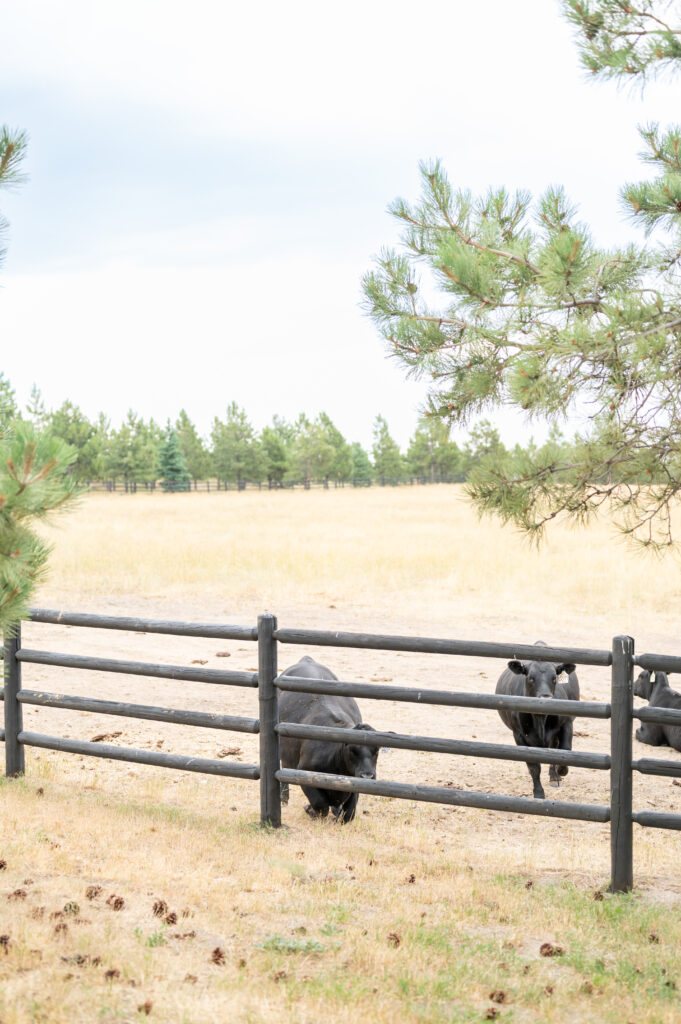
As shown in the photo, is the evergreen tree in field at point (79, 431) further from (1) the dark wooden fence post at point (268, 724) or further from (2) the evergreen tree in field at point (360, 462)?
(1) the dark wooden fence post at point (268, 724)

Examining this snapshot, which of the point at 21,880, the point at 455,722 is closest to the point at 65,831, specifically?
the point at 21,880

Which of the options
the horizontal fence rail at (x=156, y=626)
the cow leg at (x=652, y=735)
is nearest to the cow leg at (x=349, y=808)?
the horizontal fence rail at (x=156, y=626)

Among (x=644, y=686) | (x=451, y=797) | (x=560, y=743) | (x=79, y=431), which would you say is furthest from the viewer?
(x=79, y=431)

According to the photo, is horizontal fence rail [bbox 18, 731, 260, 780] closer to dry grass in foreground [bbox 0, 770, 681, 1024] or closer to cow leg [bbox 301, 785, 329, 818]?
dry grass in foreground [bbox 0, 770, 681, 1024]

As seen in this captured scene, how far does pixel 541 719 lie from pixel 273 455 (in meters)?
90.9

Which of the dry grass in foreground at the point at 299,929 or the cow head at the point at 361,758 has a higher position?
the cow head at the point at 361,758

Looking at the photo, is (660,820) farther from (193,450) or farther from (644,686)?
(193,450)

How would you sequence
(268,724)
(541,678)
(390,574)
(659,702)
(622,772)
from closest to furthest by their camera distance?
(622,772)
(268,724)
(541,678)
(659,702)
(390,574)

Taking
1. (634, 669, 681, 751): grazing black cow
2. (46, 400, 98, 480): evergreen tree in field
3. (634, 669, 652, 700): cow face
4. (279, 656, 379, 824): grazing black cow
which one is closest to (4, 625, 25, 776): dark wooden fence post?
(279, 656, 379, 824): grazing black cow

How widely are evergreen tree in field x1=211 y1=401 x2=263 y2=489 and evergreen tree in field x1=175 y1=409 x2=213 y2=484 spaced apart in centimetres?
590

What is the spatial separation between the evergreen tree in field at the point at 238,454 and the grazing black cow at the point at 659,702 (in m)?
85.2

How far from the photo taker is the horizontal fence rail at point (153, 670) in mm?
6945

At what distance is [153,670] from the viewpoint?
7.45 meters

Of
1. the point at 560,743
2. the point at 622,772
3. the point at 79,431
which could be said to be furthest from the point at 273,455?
the point at 622,772
